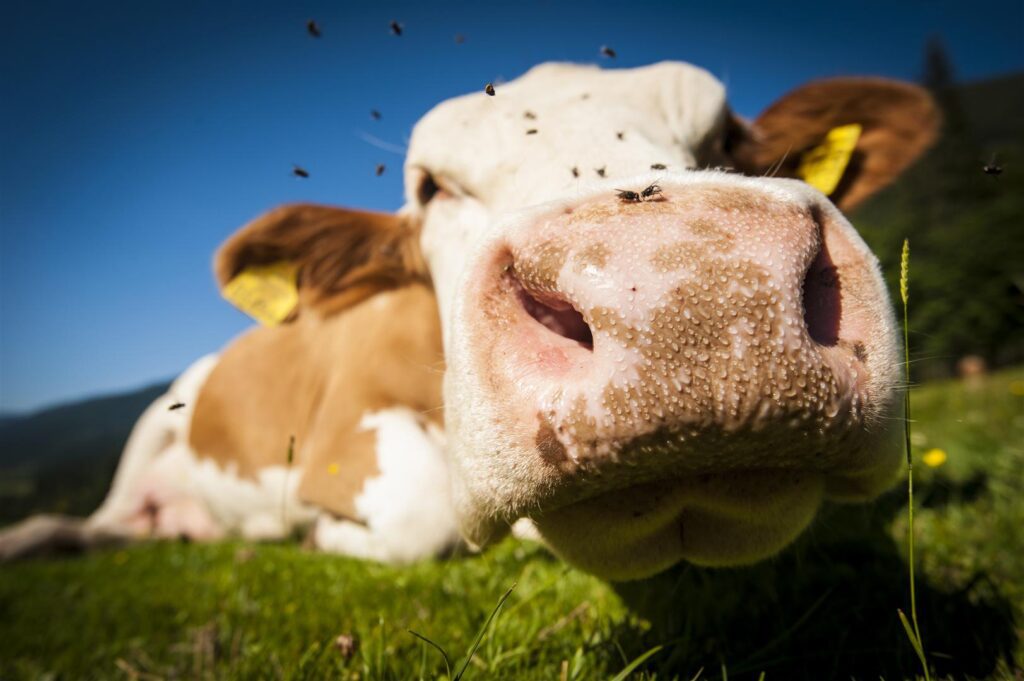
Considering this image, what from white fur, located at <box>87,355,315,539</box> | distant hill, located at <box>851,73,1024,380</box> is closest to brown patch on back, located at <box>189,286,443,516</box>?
white fur, located at <box>87,355,315,539</box>

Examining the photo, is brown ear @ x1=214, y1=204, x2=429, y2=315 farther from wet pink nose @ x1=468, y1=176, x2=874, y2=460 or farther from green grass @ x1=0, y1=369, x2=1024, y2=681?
wet pink nose @ x1=468, y1=176, x2=874, y2=460

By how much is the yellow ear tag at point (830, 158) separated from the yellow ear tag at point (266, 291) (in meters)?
2.84

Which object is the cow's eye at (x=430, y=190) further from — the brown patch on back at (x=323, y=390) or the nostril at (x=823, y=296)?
the nostril at (x=823, y=296)

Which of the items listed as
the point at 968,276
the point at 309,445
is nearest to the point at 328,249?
the point at 309,445

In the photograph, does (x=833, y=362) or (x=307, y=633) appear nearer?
(x=833, y=362)

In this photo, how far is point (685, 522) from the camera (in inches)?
50.1

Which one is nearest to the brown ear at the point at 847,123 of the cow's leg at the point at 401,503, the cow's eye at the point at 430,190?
the cow's eye at the point at 430,190

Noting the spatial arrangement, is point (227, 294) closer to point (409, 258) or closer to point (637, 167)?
point (409, 258)

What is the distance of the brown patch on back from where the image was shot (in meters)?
3.29

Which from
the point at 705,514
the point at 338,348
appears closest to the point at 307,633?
the point at 705,514

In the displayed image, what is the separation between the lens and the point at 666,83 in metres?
→ 2.40

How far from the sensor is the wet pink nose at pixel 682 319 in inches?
37.6

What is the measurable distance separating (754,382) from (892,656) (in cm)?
81

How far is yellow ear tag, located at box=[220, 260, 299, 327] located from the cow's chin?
259 centimetres
